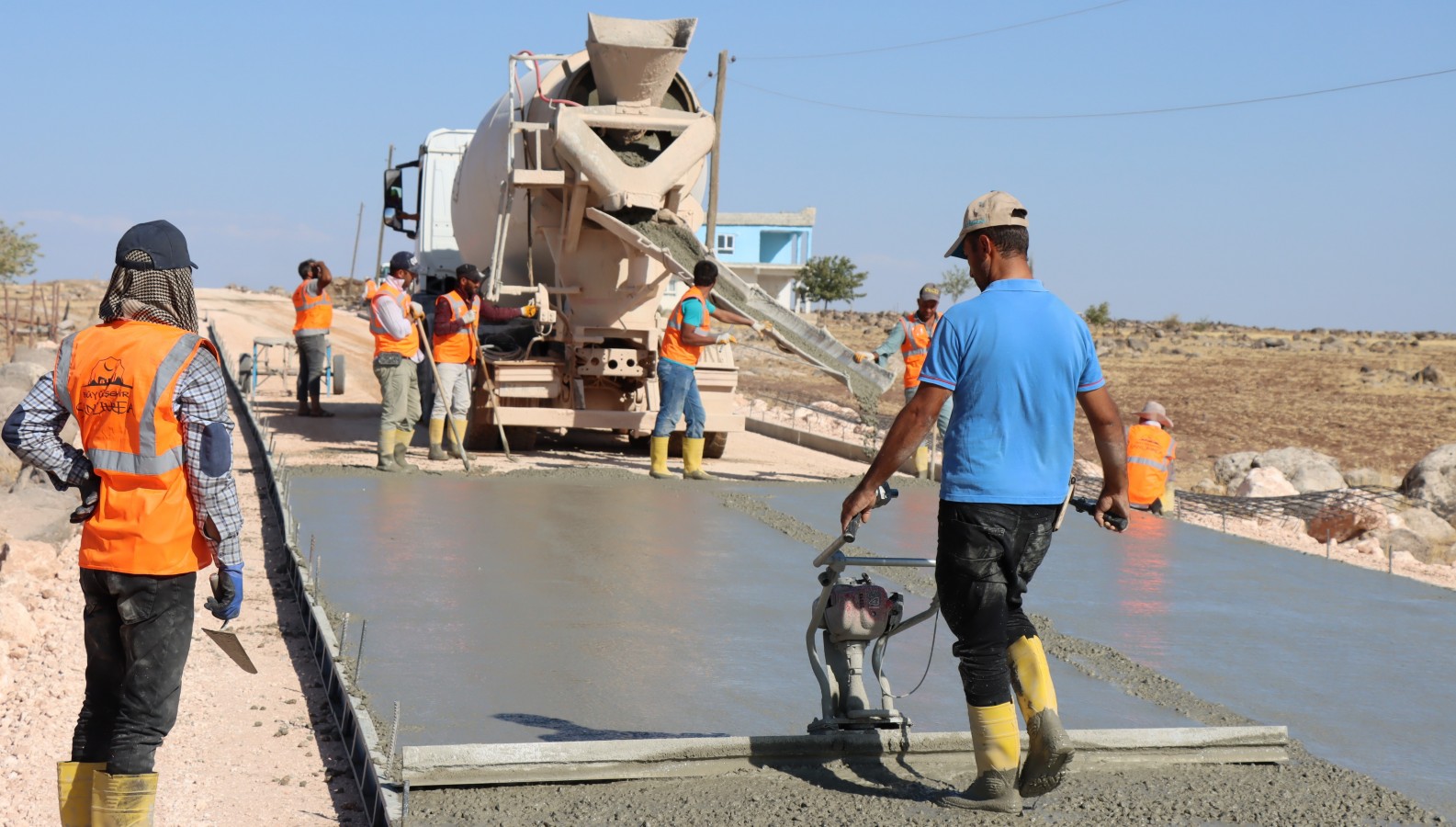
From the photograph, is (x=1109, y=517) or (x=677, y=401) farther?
(x=677, y=401)

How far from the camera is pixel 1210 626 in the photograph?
285 inches

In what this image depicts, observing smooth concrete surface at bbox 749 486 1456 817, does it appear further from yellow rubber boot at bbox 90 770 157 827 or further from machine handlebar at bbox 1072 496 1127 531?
yellow rubber boot at bbox 90 770 157 827

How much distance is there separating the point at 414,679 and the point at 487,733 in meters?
0.76

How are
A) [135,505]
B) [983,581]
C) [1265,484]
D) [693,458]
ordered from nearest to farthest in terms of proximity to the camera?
[135,505]
[983,581]
[693,458]
[1265,484]

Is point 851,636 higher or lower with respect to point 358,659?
higher

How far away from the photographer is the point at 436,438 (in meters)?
12.6

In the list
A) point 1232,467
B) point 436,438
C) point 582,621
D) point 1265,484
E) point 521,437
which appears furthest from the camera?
point 1232,467

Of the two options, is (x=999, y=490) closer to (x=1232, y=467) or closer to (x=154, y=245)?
(x=154, y=245)

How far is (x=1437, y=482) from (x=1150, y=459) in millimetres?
5736

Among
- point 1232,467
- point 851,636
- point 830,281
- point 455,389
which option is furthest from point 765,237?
point 851,636

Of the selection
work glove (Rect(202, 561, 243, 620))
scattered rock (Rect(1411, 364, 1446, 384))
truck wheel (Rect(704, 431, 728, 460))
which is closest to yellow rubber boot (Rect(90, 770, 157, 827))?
work glove (Rect(202, 561, 243, 620))

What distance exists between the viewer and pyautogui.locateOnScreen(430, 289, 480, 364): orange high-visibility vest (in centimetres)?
1195

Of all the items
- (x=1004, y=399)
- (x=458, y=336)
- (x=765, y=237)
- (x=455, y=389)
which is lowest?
(x=455, y=389)

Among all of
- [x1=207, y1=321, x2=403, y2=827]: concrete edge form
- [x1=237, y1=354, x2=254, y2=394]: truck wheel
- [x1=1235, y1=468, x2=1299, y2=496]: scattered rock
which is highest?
[x1=237, y1=354, x2=254, y2=394]: truck wheel
